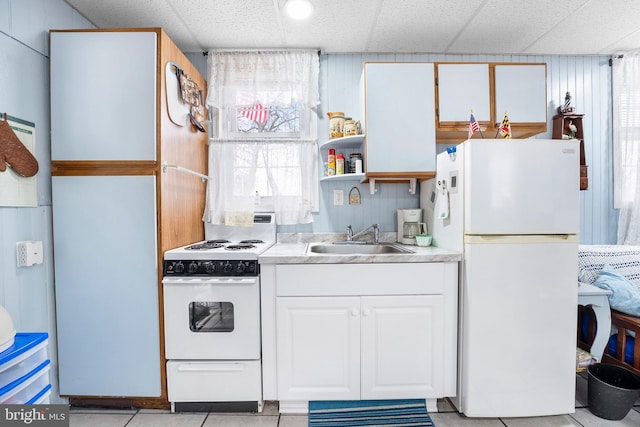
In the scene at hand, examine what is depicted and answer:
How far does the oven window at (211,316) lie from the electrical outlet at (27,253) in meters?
0.85

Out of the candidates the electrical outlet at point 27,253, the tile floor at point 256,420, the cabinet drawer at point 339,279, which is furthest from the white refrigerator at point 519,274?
the electrical outlet at point 27,253

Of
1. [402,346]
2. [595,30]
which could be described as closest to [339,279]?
[402,346]

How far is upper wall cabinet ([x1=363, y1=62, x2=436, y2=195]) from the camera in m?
2.13

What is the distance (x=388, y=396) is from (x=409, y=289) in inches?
25.2

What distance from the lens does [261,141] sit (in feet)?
8.15

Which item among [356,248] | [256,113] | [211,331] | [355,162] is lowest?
[211,331]

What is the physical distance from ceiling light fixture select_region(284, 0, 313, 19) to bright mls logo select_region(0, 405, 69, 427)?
237 cm

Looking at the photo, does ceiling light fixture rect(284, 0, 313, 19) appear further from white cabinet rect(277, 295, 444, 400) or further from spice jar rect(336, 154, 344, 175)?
white cabinet rect(277, 295, 444, 400)

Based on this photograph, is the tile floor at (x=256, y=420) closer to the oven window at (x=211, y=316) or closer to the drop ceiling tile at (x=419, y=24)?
the oven window at (x=211, y=316)

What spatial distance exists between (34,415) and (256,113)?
2.15 metres

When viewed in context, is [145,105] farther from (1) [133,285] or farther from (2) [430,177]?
(2) [430,177]

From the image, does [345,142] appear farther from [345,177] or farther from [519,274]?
[519,274]

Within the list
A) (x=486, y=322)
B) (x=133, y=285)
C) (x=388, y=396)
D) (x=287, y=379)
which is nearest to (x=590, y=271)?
(x=486, y=322)

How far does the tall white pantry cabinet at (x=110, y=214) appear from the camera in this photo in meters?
1.78
